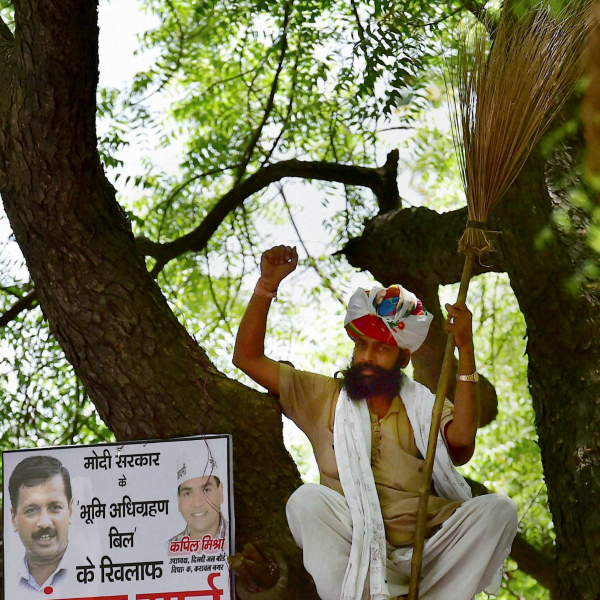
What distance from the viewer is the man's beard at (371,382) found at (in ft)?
11.4

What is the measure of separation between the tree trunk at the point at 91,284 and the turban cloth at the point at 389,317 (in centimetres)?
65

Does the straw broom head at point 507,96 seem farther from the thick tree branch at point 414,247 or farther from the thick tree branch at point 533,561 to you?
the thick tree branch at point 533,561

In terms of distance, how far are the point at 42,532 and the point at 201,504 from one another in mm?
639

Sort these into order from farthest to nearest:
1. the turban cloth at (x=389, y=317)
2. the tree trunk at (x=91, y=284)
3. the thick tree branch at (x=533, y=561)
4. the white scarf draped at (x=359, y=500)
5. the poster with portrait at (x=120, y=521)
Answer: the thick tree branch at (x=533, y=561) < the tree trunk at (x=91, y=284) < the turban cloth at (x=389, y=317) < the poster with portrait at (x=120, y=521) < the white scarf draped at (x=359, y=500)

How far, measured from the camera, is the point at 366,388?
11.4ft

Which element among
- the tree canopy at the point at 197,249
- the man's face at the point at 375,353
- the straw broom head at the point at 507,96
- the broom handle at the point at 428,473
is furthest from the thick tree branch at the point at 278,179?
the broom handle at the point at 428,473

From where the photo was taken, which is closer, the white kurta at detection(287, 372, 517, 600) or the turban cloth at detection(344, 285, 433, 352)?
the white kurta at detection(287, 372, 517, 600)

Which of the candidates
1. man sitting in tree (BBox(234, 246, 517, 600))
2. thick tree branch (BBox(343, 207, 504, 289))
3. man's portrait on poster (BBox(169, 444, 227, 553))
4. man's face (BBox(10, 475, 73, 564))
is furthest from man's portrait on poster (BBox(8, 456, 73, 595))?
thick tree branch (BBox(343, 207, 504, 289))

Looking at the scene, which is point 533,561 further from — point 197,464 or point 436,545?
point 197,464

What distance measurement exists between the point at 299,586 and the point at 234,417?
0.75 meters

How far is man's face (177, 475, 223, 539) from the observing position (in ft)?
11.1

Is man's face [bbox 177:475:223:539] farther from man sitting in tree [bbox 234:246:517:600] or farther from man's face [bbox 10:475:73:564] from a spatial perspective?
man's face [bbox 10:475:73:564]

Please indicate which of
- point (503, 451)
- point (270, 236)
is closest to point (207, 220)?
point (270, 236)

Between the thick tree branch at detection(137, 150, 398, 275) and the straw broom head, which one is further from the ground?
the thick tree branch at detection(137, 150, 398, 275)
